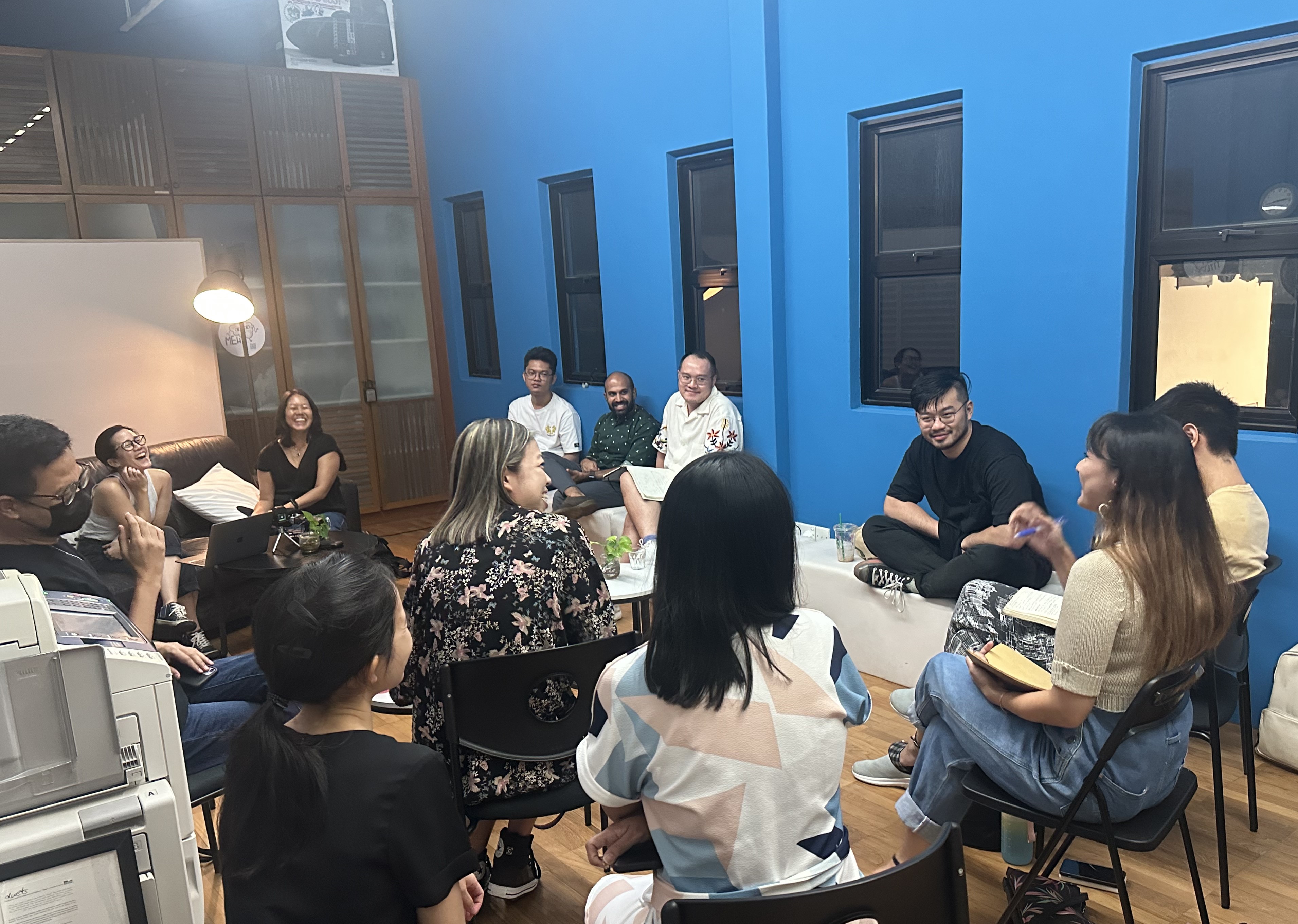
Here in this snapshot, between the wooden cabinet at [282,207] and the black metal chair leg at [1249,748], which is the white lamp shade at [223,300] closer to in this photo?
the wooden cabinet at [282,207]

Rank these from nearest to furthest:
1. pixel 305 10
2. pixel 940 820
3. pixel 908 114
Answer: pixel 940 820 → pixel 908 114 → pixel 305 10

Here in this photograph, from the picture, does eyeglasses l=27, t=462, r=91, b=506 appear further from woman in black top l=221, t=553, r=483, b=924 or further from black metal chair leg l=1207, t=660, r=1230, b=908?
black metal chair leg l=1207, t=660, r=1230, b=908

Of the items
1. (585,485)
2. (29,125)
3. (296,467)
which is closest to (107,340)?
(29,125)

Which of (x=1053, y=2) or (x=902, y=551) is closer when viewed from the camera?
(x=1053, y=2)

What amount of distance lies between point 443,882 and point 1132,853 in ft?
6.67

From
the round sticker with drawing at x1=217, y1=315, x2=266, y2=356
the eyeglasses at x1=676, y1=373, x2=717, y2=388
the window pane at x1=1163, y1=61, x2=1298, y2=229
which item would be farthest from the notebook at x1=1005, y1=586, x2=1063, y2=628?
the round sticker with drawing at x1=217, y1=315, x2=266, y2=356

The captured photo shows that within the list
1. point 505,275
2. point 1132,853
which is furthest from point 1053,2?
point 505,275

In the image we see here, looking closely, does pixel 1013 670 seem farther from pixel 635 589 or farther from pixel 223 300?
pixel 223 300

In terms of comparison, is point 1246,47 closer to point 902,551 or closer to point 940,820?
point 902,551

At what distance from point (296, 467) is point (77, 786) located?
153 inches

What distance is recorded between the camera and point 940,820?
7.00 feet

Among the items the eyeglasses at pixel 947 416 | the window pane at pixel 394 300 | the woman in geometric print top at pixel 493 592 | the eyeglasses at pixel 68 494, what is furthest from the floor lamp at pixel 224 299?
the eyeglasses at pixel 947 416

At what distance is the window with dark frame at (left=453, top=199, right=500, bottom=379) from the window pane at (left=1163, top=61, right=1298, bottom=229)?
464 centimetres

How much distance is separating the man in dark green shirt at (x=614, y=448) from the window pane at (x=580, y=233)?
3.08 feet
